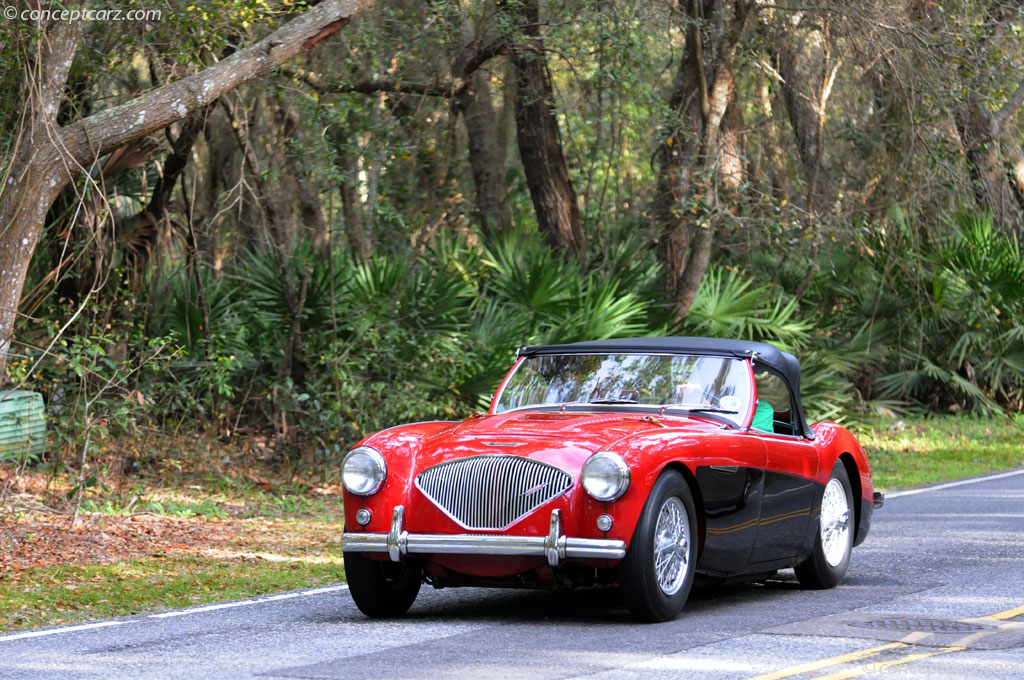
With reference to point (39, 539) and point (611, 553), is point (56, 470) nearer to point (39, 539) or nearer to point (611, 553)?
point (39, 539)

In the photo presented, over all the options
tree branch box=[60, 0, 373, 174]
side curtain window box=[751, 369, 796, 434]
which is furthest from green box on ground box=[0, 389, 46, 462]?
side curtain window box=[751, 369, 796, 434]

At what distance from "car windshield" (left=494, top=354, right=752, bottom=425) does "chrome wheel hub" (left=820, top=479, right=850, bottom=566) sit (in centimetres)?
99

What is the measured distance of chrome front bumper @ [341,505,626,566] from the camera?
22.3ft

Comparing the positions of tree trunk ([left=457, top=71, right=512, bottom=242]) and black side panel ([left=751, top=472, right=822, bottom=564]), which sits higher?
tree trunk ([left=457, top=71, right=512, bottom=242])

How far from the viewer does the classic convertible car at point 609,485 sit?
6938 millimetres

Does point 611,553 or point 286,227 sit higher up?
point 286,227

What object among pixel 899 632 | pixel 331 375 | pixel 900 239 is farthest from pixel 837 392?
pixel 899 632

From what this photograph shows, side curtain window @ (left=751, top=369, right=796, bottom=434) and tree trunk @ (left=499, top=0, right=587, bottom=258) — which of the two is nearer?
side curtain window @ (left=751, top=369, right=796, bottom=434)

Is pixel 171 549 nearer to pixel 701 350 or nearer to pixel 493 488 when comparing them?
pixel 493 488

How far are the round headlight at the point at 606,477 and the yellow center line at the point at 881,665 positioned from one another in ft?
4.77

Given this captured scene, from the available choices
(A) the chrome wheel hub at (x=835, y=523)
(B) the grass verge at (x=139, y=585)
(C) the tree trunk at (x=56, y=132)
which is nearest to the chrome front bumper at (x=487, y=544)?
(B) the grass verge at (x=139, y=585)

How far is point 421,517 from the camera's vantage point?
283 inches

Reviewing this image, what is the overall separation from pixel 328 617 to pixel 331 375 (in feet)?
25.2

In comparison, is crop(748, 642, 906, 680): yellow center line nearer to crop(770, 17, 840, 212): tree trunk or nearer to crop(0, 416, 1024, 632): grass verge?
crop(0, 416, 1024, 632): grass verge
